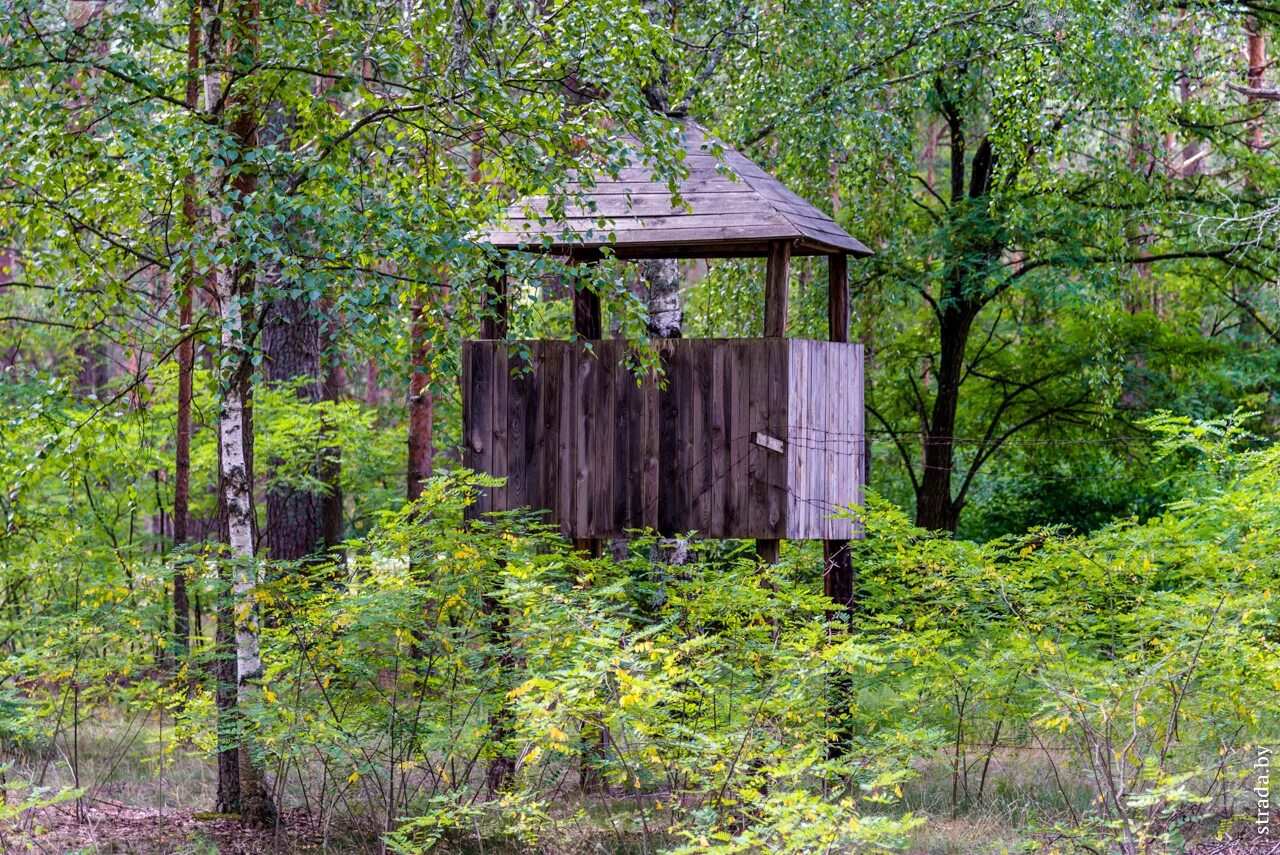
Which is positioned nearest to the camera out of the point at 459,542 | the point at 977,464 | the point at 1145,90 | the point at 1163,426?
the point at 459,542

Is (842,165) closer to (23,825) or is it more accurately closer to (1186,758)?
(1186,758)

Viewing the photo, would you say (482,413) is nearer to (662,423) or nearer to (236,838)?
(662,423)

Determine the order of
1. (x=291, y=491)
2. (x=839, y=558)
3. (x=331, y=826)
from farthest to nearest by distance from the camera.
Answer: (x=291, y=491) < (x=839, y=558) < (x=331, y=826)

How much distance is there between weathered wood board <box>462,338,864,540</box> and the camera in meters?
9.12

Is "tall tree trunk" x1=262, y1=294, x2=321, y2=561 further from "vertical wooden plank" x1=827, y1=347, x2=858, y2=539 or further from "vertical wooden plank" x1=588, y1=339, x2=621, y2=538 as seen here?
"vertical wooden plank" x1=827, y1=347, x2=858, y2=539

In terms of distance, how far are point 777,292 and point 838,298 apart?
3.66 ft

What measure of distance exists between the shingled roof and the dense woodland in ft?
1.19

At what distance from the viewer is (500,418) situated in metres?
9.24

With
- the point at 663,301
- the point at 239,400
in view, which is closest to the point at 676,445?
the point at 663,301

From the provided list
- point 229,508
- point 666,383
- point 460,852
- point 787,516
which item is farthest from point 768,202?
point 460,852

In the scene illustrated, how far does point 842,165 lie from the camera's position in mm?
13406

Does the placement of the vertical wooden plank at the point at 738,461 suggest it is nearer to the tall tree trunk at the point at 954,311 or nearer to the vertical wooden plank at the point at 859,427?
the vertical wooden plank at the point at 859,427

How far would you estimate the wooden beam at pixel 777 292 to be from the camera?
9.38m

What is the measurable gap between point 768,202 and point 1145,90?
182 inches
